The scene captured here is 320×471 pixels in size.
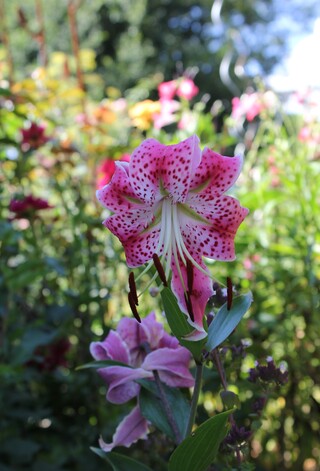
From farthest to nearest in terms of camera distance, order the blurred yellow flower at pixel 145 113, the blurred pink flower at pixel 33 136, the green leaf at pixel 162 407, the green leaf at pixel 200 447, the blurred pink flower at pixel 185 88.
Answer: the blurred pink flower at pixel 185 88
the blurred yellow flower at pixel 145 113
the blurred pink flower at pixel 33 136
the green leaf at pixel 162 407
the green leaf at pixel 200 447

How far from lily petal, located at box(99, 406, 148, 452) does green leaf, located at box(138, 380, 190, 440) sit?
3 cm

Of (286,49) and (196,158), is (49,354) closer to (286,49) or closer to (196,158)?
(196,158)

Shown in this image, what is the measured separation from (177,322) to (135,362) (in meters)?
0.18

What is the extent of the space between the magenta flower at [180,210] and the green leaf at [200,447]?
0.24 ft

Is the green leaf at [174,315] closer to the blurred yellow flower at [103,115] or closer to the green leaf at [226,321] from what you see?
the green leaf at [226,321]

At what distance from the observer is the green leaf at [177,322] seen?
51 cm

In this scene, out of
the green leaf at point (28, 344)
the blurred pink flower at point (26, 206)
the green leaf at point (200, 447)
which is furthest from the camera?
the blurred pink flower at point (26, 206)

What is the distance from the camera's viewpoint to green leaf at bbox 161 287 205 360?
0.51 metres

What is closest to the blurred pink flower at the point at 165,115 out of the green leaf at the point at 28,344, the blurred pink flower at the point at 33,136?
the blurred pink flower at the point at 33,136

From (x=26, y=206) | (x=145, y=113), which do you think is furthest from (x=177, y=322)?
(x=145, y=113)

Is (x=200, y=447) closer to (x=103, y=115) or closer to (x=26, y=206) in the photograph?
(x=26, y=206)

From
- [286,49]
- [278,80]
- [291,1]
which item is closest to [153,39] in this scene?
[286,49]

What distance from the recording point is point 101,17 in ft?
40.1

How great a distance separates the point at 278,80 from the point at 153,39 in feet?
36.0
